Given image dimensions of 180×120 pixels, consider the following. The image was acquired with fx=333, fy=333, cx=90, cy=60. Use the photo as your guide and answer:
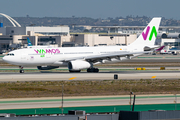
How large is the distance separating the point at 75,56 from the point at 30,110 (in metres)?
37.6

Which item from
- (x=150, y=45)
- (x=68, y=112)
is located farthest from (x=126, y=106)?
(x=150, y=45)

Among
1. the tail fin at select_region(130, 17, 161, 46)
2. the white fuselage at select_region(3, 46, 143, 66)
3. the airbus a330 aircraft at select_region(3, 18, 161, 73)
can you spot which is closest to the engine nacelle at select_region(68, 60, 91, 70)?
the airbus a330 aircraft at select_region(3, 18, 161, 73)

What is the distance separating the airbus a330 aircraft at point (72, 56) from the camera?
186ft

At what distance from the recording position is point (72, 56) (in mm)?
59844

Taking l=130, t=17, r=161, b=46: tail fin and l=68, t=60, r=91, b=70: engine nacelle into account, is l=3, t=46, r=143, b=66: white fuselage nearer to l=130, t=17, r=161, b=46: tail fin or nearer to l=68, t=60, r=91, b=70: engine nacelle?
l=68, t=60, r=91, b=70: engine nacelle

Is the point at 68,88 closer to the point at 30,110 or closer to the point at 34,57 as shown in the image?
the point at 30,110

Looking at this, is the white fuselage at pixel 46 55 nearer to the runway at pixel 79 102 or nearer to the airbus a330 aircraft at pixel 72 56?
the airbus a330 aircraft at pixel 72 56

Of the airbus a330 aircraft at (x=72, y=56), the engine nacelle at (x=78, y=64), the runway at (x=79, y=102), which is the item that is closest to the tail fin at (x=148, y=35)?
the airbus a330 aircraft at (x=72, y=56)

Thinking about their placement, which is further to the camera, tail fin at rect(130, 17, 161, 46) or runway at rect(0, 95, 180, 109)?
tail fin at rect(130, 17, 161, 46)

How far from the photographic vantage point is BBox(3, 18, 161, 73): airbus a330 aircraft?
186ft

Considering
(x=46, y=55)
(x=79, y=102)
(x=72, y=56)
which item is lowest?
(x=79, y=102)

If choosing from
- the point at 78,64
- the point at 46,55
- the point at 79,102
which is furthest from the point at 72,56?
the point at 79,102

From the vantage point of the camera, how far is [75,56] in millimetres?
60062

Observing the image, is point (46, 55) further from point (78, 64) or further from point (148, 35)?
point (148, 35)
